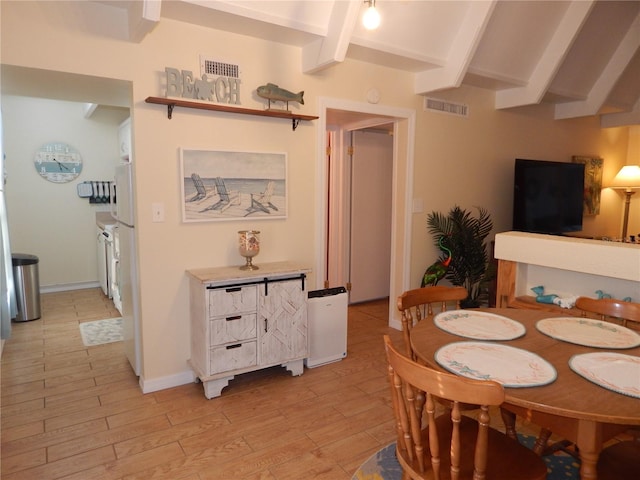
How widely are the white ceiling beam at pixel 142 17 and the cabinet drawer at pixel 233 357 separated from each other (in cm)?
190

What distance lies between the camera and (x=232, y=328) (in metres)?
2.76

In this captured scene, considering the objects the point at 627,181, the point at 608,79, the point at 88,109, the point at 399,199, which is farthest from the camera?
the point at 627,181

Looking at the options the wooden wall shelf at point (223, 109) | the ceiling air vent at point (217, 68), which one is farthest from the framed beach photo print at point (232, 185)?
the ceiling air vent at point (217, 68)

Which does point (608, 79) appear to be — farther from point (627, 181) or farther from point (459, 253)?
point (459, 253)

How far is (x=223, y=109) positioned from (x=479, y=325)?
203 centimetres

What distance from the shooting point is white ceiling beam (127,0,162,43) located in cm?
224

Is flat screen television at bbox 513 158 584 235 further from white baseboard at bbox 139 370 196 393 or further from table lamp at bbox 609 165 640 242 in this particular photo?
white baseboard at bbox 139 370 196 393

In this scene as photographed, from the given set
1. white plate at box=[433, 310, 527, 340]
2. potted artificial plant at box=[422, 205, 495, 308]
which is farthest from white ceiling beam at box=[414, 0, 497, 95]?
white plate at box=[433, 310, 527, 340]

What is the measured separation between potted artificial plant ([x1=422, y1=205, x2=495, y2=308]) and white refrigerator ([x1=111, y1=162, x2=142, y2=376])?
2430mm

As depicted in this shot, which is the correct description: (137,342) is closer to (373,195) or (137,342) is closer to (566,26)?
(373,195)

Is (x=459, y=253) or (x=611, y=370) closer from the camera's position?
(x=611, y=370)

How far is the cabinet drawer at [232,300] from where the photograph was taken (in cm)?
268

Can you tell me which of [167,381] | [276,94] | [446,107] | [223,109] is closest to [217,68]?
[223,109]

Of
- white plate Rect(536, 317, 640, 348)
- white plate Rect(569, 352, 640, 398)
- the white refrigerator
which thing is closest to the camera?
white plate Rect(569, 352, 640, 398)
